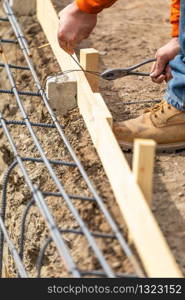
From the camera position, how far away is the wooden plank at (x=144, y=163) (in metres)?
3.17

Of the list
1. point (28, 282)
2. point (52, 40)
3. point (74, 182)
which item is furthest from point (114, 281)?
point (52, 40)

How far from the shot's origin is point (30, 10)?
6.02 m

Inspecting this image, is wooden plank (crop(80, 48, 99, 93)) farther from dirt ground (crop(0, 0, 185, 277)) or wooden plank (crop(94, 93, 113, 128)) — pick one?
wooden plank (crop(94, 93, 113, 128))

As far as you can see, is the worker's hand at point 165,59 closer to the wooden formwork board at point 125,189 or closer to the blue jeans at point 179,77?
the blue jeans at point 179,77

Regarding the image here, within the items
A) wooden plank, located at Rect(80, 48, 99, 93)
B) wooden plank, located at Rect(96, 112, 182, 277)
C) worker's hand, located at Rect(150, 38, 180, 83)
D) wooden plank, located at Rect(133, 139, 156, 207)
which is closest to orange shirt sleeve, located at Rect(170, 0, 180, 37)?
worker's hand, located at Rect(150, 38, 180, 83)

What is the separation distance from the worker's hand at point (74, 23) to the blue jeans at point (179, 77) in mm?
485

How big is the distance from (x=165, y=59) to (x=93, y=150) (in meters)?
0.64

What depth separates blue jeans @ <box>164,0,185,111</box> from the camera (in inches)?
158

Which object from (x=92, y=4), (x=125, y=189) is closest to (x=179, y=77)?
(x=92, y=4)

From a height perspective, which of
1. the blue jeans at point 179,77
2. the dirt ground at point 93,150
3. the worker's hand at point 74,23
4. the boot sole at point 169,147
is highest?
the worker's hand at point 74,23

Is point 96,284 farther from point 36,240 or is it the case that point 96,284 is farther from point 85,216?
point 36,240

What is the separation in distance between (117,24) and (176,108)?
191 centimetres

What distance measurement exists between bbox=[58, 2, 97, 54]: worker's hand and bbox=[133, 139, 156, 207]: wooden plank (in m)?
1.15

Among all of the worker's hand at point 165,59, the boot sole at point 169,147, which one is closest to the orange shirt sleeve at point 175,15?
the worker's hand at point 165,59
